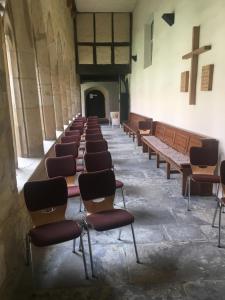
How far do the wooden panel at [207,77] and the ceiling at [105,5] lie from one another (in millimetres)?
9514

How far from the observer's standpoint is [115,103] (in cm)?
1920

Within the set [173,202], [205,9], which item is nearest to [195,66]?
[205,9]

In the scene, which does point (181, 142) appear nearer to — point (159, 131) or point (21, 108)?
point (159, 131)

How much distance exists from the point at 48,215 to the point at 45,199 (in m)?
0.19

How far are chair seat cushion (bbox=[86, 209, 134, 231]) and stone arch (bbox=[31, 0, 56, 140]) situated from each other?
13.0ft

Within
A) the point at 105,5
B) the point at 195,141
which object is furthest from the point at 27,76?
the point at 105,5

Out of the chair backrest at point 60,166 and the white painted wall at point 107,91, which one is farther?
the white painted wall at point 107,91

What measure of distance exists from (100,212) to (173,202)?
179cm

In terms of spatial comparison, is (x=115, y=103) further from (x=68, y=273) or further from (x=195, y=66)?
(x=68, y=273)

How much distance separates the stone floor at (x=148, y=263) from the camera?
94.5 inches

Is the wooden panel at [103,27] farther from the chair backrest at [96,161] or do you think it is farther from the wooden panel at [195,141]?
the chair backrest at [96,161]

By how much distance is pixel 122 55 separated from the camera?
48.1 feet

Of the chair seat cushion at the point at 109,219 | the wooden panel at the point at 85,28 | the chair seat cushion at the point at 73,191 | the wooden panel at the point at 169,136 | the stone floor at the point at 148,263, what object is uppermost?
the wooden panel at the point at 85,28

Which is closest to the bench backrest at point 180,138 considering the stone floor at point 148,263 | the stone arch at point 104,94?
the stone floor at point 148,263
